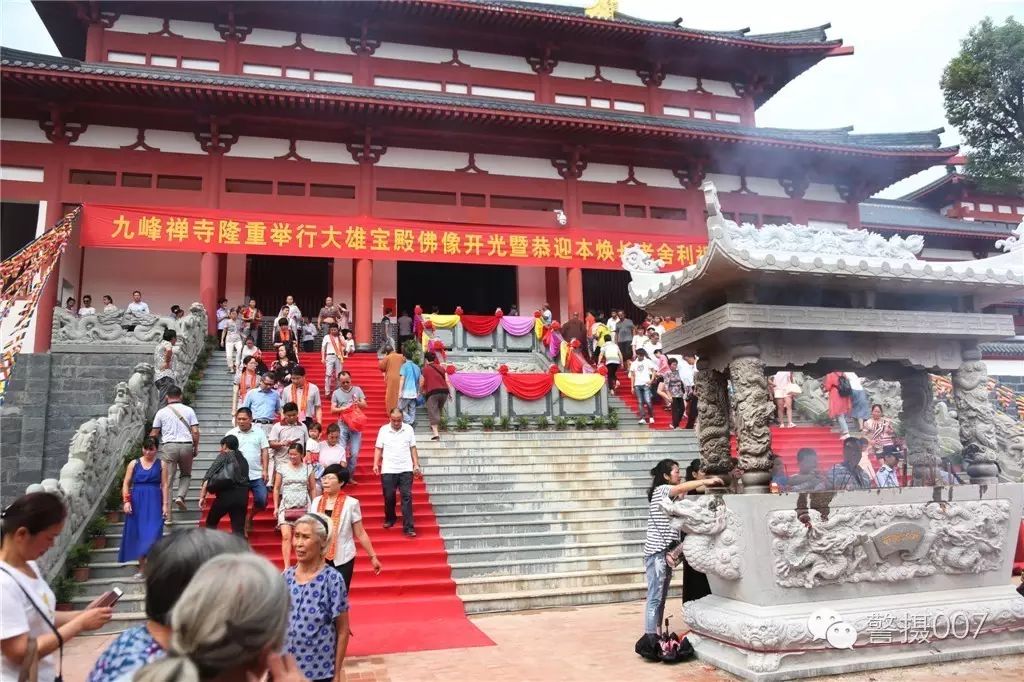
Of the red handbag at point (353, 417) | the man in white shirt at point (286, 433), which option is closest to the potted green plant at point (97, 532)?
the man in white shirt at point (286, 433)

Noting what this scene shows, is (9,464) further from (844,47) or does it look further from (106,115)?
(844,47)

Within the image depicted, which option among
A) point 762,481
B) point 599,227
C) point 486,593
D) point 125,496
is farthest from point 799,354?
point 599,227

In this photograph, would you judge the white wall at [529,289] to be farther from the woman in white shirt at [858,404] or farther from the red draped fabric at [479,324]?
the woman in white shirt at [858,404]

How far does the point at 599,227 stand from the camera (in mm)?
17531

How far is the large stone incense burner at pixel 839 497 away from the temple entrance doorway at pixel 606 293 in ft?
43.0

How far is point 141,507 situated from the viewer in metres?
7.10

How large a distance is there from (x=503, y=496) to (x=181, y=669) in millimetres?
8152

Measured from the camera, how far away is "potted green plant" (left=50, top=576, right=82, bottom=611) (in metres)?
6.75

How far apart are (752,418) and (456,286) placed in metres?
15.4

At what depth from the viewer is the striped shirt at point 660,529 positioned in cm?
571

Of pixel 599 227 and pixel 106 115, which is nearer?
pixel 106 115

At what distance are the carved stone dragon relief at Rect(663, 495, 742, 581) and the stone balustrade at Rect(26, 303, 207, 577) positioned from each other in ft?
17.0

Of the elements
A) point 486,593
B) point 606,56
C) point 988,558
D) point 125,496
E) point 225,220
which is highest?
point 606,56

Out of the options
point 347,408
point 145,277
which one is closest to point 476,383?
point 347,408
